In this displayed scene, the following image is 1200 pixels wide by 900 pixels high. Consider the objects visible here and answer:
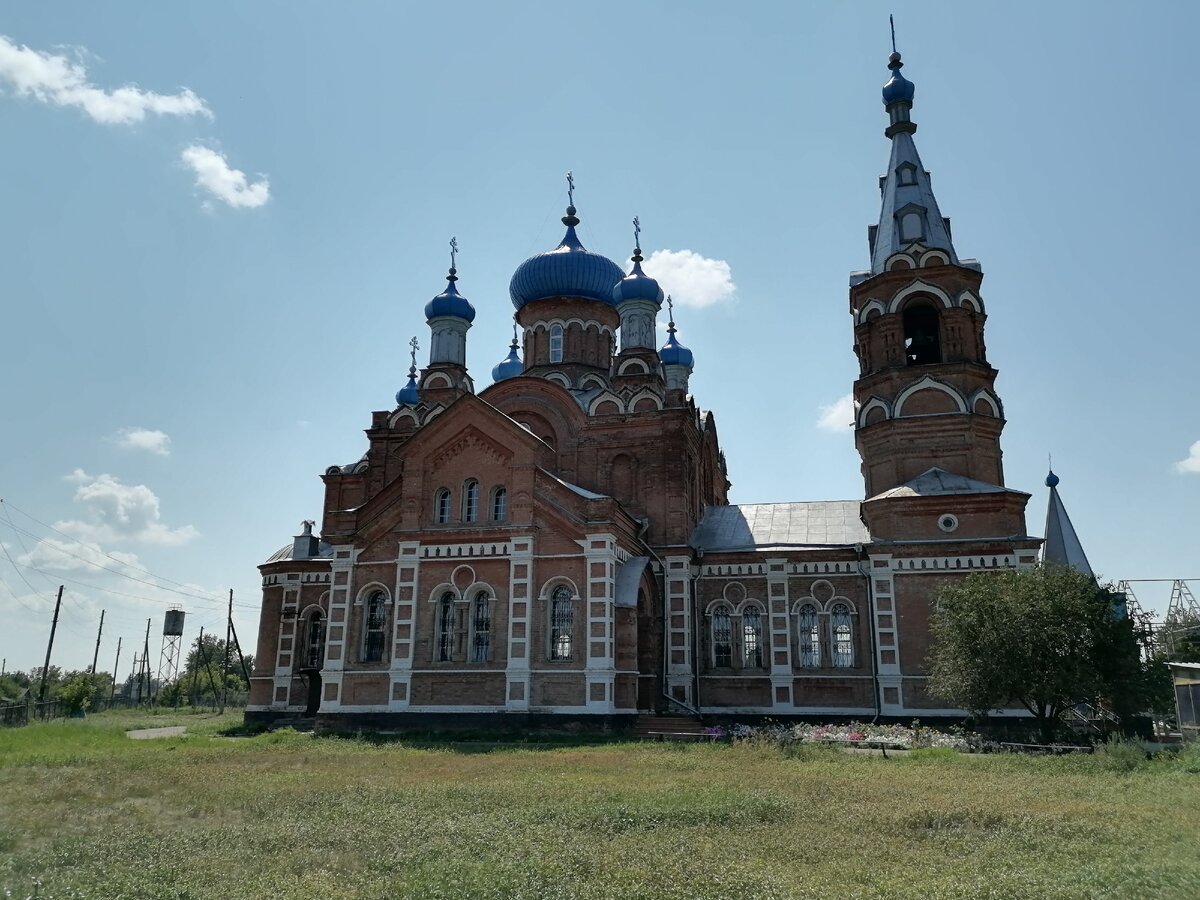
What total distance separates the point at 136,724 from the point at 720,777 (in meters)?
23.7

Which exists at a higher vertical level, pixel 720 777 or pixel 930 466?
pixel 930 466

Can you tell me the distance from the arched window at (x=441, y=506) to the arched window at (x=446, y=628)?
1.86 meters

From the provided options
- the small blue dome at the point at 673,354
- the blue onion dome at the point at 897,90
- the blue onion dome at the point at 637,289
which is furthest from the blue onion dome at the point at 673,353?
the blue onion dome at the point at 897,90

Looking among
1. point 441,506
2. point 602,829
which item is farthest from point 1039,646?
point 441,506

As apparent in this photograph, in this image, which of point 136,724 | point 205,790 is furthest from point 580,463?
point 136,724

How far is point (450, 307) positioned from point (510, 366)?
11.1 feet

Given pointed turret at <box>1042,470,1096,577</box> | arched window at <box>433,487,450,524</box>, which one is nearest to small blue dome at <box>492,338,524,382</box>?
arched window at <box>433,487,450,524</box>

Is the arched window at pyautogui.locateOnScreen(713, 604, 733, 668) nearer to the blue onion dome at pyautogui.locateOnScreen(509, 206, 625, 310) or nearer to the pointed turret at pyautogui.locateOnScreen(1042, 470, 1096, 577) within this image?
the pointed turret at pyautogui.locateOnScreen(1042, 470, 1096, 577)

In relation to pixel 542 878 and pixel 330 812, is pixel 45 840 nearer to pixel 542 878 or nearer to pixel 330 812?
pixel 330 812

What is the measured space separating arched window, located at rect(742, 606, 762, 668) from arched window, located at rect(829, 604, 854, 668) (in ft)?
6.09

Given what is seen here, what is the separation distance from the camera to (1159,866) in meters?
6.79

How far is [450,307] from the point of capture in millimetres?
29062

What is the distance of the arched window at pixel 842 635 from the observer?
22.7 m

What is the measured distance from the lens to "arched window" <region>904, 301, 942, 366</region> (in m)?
24.7
